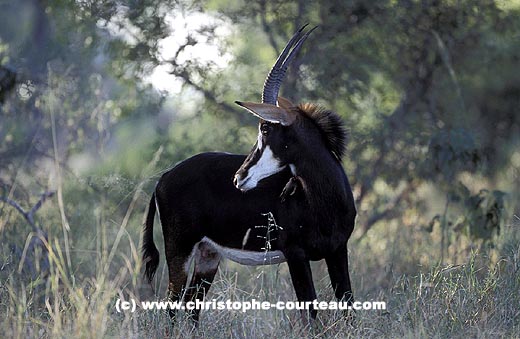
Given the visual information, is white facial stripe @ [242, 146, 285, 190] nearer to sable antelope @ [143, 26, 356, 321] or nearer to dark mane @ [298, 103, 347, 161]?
sable antelope @ [143, 26, 356, 321]

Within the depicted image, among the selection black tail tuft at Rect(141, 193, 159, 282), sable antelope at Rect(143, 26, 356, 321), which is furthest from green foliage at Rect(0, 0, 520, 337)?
sable antelope at Rect(143, 26, 356, 321)

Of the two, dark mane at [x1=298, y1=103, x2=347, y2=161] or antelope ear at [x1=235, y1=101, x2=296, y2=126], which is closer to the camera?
antelope ear at [x1=235, y1=101, x2=296, y2=126]

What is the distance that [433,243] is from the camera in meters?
9.85

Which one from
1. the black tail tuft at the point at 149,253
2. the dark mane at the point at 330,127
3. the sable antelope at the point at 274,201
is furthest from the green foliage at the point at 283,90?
the dark mane at the point at 330,127

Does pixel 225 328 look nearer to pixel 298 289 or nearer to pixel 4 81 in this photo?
pixel 298 289

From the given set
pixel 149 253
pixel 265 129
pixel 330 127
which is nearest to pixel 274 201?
pixel 265 129

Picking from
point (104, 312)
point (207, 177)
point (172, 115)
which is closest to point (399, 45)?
point (172, 115)

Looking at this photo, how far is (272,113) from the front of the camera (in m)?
5.78

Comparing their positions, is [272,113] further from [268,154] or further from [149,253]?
[149,253]

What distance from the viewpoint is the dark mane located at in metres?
5.96

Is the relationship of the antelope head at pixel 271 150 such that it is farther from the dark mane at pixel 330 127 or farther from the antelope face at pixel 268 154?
the dark mane at pixel 330 127

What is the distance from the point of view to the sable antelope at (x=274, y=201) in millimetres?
5773

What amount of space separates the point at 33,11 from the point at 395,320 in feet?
28.0

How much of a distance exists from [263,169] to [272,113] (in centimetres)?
36
